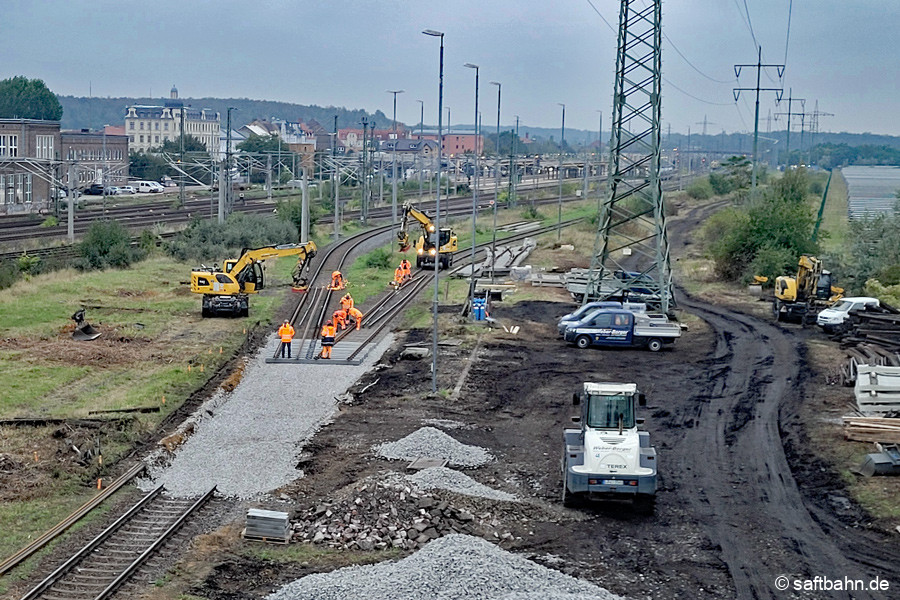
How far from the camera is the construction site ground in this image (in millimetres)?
16438

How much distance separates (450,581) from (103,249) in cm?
4150

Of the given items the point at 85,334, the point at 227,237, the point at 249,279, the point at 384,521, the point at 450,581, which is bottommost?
the point at 384,521

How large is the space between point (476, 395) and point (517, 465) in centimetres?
668

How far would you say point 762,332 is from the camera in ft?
131

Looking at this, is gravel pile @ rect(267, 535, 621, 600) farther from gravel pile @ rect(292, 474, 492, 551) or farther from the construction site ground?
gravel pile @ rect(292, 474, 492, 551)

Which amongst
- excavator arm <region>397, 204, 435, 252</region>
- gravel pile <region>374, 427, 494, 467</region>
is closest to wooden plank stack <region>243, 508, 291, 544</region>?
gravel pile <region>374, 427, 494, 467</region>

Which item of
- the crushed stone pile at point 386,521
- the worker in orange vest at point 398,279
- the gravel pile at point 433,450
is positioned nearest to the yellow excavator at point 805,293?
the worker in orange vest at point 398,279

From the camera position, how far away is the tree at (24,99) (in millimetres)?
149625

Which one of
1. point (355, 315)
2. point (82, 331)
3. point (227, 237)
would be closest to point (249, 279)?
point (355, 315)

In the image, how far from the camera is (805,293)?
42.3m

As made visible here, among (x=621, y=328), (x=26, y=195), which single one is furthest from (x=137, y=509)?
(x=26, y=195)

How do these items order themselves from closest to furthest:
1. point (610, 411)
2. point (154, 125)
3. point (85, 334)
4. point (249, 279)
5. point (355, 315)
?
point (610, 411)
point (85, 334)
point (355, 315)
point (249, 279)
point (154, 125)

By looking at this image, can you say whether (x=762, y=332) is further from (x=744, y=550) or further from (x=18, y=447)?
(x=18, y=447)

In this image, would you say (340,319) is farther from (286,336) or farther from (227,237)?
(227,237)
